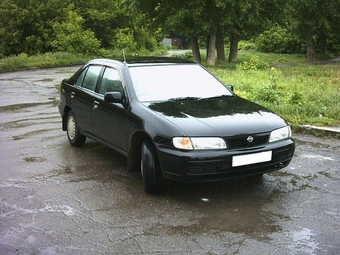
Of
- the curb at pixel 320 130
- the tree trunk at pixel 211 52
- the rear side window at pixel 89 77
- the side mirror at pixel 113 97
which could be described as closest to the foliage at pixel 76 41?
the tree trunk at pixel 211 52

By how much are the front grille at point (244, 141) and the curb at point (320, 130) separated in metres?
3.39

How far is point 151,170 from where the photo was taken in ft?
17.0

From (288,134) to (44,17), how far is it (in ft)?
146

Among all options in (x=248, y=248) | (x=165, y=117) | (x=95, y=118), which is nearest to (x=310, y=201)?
(x=248, y=248)

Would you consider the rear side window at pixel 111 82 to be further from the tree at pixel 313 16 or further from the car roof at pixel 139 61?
the tree at pixel 313 16

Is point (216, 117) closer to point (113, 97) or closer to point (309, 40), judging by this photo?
point (113, 97)

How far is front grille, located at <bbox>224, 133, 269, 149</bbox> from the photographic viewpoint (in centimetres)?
492

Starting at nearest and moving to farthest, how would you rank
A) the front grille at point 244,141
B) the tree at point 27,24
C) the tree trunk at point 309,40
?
1. the front grille at point 244,141
2. the tree trunk at point 309,40
3. the tree at point 27,24

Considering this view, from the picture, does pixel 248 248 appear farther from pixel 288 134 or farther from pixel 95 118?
pixel 95 118

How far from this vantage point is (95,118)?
663cm

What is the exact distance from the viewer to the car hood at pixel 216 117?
498cm

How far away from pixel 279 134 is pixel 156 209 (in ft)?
5.55

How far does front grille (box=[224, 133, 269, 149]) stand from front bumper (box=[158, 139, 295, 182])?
0.05 m

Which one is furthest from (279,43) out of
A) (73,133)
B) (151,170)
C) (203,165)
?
(203,165)
